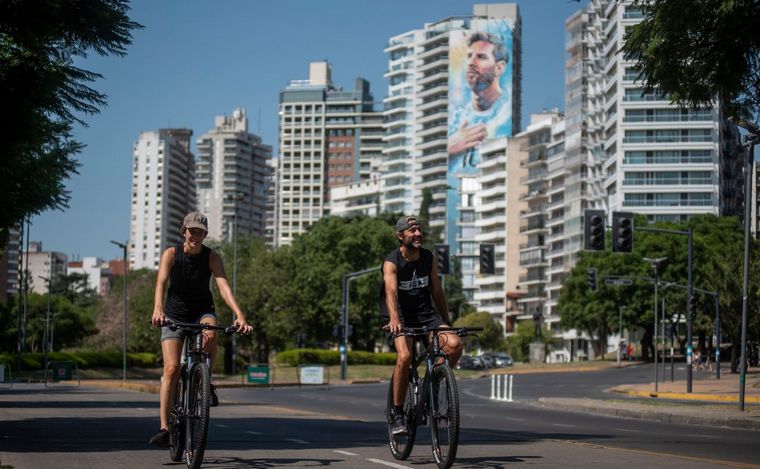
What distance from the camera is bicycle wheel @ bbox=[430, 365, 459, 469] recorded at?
10692 mm

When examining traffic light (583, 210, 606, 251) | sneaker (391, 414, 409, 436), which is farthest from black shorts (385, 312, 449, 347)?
traffic light (583, 210, 606, 251)

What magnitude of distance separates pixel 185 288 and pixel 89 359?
75157 mm

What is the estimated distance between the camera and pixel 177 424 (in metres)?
11.2

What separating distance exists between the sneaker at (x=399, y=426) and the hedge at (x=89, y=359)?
222ft

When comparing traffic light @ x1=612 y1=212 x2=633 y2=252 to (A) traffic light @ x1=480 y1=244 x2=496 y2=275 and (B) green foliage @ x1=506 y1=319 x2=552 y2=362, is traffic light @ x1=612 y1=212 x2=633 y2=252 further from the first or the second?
(B) green foliage @ x1=506 y1=319 x2=552 y2=362

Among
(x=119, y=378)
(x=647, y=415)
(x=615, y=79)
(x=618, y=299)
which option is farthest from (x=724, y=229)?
(x=647, y=415)

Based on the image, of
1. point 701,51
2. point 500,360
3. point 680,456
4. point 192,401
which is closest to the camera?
point 192,401

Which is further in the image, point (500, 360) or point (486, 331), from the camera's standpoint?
point (486, 331)

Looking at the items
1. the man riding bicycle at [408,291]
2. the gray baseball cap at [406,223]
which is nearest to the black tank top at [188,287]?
the man riding bicycle at [408,291]

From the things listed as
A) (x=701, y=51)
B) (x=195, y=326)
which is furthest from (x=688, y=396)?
(x=195, y=326)

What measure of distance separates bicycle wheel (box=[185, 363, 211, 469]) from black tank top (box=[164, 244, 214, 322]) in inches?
25.8

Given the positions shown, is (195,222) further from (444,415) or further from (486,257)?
(486,257)

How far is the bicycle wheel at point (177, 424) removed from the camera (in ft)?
36.5

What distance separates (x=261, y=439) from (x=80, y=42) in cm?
553
